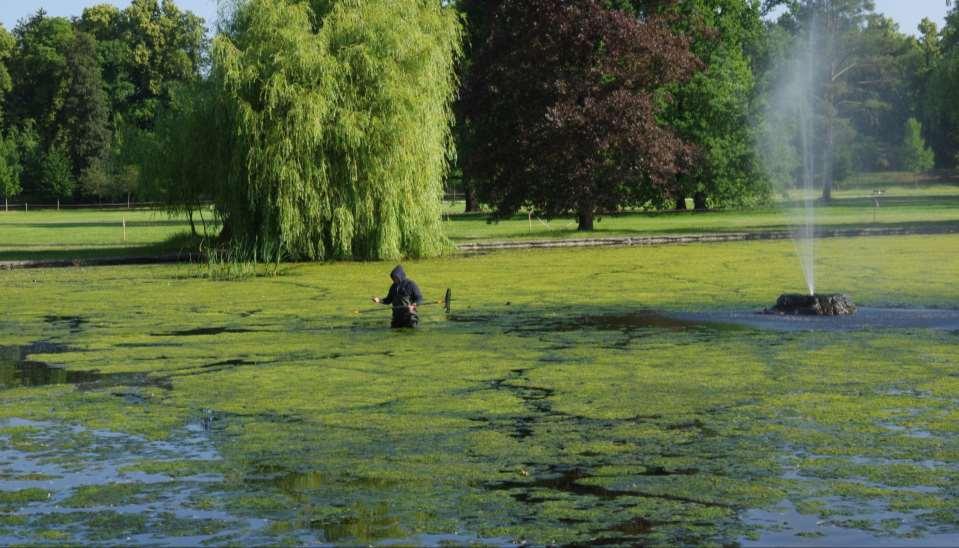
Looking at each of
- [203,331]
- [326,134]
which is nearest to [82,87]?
[326,134]

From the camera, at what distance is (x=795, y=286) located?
28.2 meters

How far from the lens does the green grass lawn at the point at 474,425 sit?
984 centimetres

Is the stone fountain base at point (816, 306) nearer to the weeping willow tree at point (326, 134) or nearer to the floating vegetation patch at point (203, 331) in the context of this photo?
the floating vegetation patch at point (203, 331)

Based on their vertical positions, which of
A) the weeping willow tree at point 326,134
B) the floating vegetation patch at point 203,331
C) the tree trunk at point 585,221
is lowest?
the floating vegetation patch at point 203,331

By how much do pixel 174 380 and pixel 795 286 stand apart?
15.7 metres

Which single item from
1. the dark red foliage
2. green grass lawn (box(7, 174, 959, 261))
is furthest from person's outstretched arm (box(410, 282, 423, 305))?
the dark red foliage

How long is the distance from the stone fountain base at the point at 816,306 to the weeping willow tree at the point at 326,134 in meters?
15.9

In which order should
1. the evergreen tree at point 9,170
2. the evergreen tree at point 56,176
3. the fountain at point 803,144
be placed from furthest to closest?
1. the evergreen tree at point 56,176
2. the evergreen tree at point 9,170
3. the fountain at point 803,144

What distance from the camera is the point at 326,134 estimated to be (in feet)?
121

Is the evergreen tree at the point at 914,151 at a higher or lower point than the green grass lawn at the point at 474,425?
higher

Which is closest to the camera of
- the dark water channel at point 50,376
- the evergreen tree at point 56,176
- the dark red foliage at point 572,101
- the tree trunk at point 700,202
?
the dark water channel at point 50,376

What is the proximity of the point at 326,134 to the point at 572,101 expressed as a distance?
15.8m

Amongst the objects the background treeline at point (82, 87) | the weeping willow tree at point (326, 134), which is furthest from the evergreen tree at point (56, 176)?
the weeping willow tree at point (326, 134)

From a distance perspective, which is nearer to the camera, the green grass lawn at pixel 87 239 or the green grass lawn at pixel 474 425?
the green grass lawn at pixel 474 425
